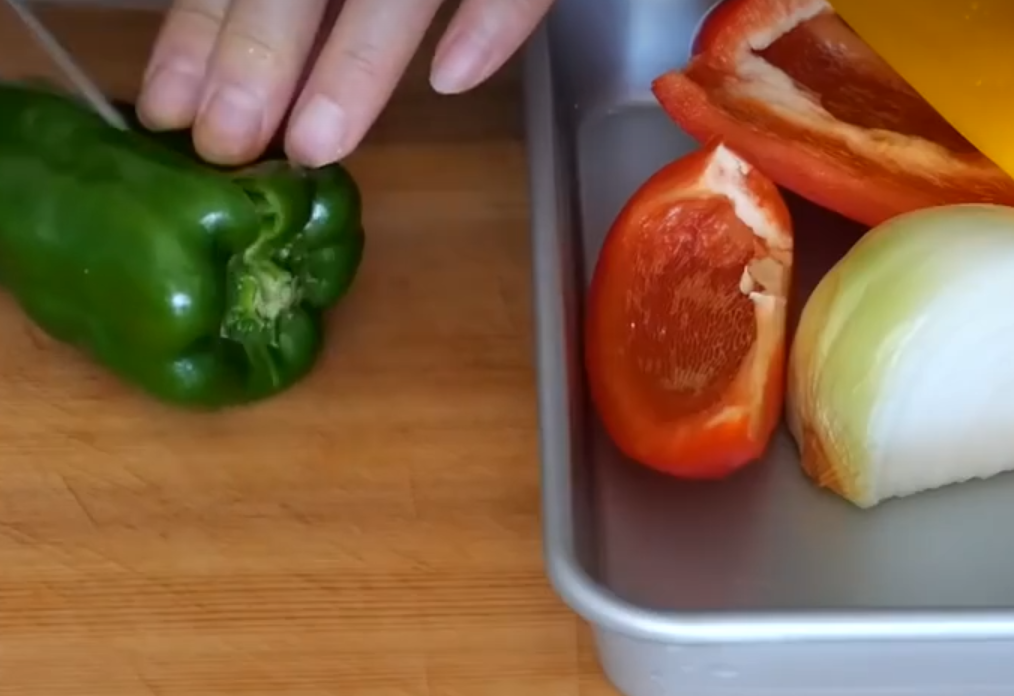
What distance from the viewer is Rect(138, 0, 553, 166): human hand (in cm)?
72

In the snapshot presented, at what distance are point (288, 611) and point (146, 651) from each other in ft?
0.21

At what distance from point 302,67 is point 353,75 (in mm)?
38

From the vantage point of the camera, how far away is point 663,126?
2.95 ft

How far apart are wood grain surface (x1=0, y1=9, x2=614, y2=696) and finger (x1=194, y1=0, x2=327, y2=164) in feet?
0.37

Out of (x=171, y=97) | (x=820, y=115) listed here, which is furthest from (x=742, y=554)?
(x=171, y=97)

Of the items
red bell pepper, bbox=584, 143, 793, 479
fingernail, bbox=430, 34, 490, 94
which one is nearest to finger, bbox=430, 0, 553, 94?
fingernail, bbox=430, 34, 490, 94

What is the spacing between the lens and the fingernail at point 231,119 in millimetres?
716

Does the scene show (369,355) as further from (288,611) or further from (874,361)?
(874,361)

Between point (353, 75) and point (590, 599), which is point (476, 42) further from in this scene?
point (590, 599)

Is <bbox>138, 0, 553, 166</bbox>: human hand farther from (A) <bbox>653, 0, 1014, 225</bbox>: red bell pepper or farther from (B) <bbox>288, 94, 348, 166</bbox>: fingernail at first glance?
(A) <bbox>653, 0, 1014, 225</bbox>: red bell pepper

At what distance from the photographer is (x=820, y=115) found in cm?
79

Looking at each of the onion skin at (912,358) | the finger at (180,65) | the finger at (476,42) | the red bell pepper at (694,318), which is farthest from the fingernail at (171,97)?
the onion skin at (912,358)

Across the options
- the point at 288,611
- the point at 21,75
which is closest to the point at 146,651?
the point at 288,611

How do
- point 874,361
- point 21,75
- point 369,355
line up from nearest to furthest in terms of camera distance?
1. point 874,361
2. point 369,355
3. point 21,75
